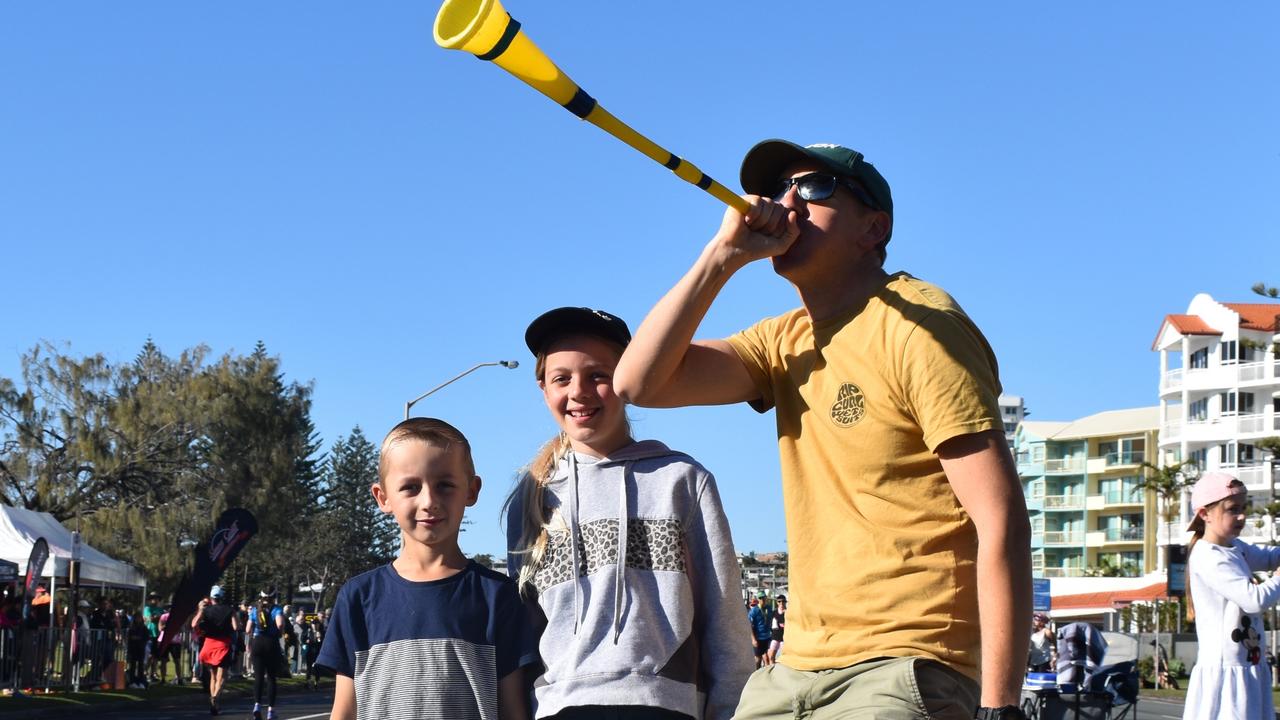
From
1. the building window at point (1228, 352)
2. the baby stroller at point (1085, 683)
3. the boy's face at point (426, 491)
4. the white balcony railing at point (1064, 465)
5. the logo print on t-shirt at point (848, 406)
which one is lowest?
the baby stroller at point (1085, 683)

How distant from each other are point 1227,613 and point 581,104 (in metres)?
5.26

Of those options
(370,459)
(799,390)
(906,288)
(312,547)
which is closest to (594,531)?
(799,390)

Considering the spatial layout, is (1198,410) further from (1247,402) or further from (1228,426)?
(1228,426)

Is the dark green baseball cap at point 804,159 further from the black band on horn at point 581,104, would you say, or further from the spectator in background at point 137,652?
the spectator in background at point 137,652

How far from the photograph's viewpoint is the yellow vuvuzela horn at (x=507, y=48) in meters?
2.92

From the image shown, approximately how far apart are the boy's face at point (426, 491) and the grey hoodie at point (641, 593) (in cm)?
29

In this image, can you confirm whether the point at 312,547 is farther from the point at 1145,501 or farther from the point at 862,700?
the point at 862,700

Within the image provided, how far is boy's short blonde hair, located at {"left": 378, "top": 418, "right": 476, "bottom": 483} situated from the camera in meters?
4.48

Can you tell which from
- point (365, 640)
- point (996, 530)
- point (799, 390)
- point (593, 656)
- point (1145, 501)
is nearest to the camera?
point (996, 530)

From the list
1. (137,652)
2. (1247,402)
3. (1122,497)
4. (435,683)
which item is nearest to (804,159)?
(435,683)

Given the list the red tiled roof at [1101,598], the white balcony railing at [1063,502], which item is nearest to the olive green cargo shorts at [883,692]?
the red tiled roof at [1101,598]

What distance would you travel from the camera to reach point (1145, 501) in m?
119

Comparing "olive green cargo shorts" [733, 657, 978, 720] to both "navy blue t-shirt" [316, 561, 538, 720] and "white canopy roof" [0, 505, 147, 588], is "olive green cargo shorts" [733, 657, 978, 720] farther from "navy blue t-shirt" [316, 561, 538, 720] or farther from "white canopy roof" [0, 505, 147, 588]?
"white canopy roof" [0, 505, 147, 588]

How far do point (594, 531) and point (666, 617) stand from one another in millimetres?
300
